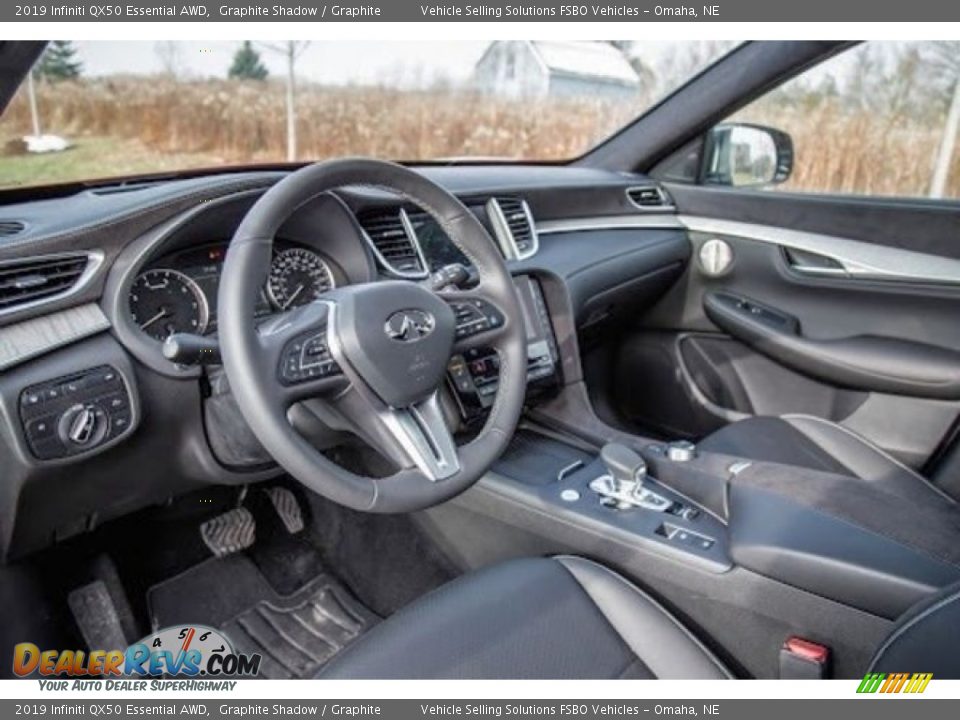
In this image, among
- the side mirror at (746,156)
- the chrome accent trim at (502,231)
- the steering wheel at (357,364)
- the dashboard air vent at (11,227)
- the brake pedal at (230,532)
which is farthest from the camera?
the side mirror at (746,156)

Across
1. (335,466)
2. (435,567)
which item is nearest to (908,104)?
(435,567)

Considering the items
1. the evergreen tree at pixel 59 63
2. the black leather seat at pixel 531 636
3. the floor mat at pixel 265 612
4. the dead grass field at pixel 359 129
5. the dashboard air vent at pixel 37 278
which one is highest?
the evergreen tree at pixel 59 63

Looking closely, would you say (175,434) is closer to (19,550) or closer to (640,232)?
(19,550)

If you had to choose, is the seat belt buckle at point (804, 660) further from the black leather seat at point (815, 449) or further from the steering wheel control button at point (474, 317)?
the steering wheel control button at point (474, 317)

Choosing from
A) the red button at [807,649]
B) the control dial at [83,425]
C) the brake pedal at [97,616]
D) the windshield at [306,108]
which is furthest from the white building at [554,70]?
the brake pedal at [97,616]

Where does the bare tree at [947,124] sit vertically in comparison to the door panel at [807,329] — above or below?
above

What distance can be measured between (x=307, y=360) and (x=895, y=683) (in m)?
0.87

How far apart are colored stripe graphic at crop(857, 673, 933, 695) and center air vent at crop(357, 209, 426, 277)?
1135 millimetres

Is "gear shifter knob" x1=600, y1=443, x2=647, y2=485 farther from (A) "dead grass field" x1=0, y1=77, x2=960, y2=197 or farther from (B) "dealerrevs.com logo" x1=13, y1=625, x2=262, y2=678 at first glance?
(B) "dealerrevs.com logo" x1=13, y1=625, x2=262, y2=678

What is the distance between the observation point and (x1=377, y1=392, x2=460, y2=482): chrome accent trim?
120 cm

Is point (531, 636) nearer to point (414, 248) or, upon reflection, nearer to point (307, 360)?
point (307, 360)

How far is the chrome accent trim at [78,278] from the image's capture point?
123cm

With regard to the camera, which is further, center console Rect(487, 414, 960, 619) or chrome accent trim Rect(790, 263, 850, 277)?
chrome accent trim Rect(790, 263, 850, 277)

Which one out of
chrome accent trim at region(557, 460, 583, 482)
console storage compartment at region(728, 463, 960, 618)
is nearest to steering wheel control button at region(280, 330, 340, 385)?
chrome accent trim at region(557, 460, 583, 482)
